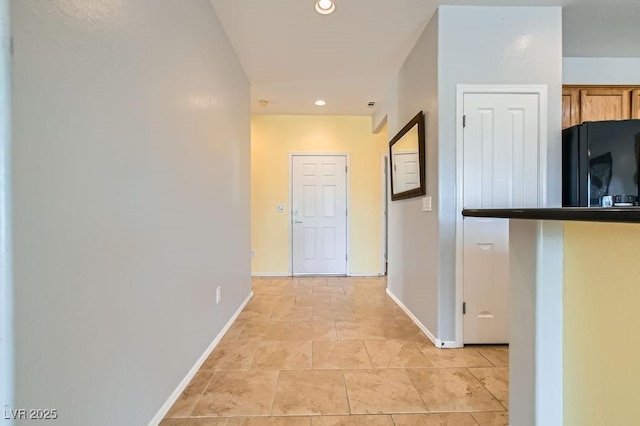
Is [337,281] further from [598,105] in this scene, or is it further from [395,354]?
[598,105]

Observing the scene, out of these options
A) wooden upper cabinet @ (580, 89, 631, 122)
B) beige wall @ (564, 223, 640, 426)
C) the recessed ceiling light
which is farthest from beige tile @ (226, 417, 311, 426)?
wooden upper cabinet @ (580, 89, 631, 122)

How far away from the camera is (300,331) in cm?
248

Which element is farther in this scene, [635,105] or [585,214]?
[635,105]

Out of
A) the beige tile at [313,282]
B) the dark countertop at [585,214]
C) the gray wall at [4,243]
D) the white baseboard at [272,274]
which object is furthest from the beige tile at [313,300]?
the gray wall at [4,243]

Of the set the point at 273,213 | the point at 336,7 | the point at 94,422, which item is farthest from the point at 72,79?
the point at 273,213

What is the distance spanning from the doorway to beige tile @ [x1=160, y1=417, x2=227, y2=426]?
1690 mm

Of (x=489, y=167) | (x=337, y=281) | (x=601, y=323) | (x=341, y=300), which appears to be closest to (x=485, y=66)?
(x=489, y=167)

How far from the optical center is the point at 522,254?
93 cm

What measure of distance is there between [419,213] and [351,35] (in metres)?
1.64

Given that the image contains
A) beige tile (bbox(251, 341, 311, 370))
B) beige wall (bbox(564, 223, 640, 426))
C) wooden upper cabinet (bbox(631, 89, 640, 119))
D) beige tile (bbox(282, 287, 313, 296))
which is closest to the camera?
beige wall (bbox(564, 223, 640, 426))

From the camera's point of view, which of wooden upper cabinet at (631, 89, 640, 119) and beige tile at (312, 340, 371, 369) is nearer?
beige tile at (312, 340, 371, 369)

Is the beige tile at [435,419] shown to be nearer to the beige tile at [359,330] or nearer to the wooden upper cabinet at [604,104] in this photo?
the beige tile at [359,330]

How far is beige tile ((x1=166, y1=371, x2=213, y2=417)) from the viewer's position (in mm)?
1457

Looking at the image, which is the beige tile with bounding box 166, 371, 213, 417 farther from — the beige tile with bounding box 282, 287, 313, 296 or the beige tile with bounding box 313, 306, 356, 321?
the beige tile with bounding box 282, 287, 313, 296
